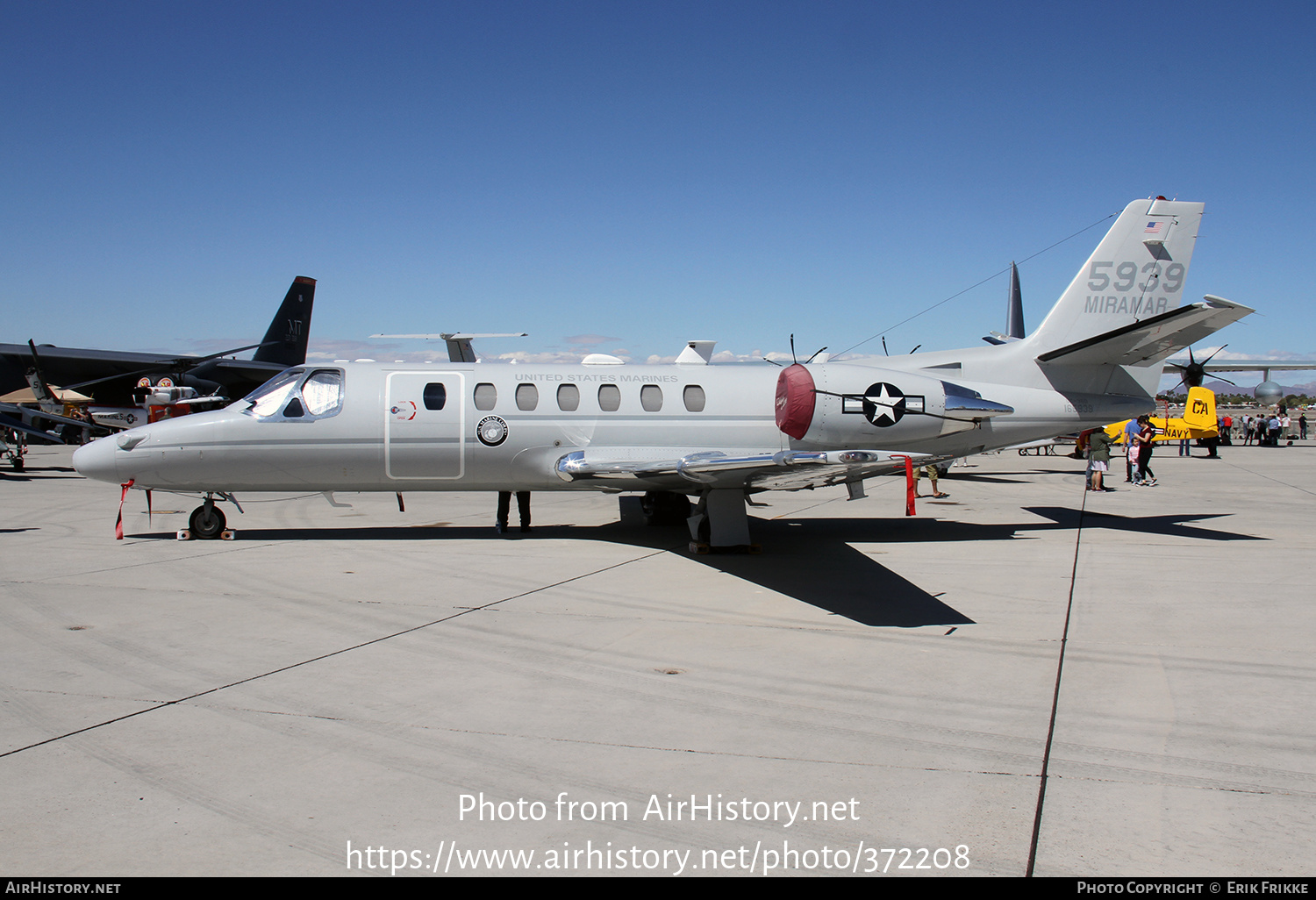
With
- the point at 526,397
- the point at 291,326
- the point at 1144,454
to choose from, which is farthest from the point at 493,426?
the point at 291,326

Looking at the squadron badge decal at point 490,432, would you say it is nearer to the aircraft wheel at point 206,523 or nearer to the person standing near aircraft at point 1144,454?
the aircraft wheel at point 206,523

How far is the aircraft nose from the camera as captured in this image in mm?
12250

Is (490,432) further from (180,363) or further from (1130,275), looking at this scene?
(180,363)

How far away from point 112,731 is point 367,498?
1487 cm

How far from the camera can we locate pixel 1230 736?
5246 millimetres

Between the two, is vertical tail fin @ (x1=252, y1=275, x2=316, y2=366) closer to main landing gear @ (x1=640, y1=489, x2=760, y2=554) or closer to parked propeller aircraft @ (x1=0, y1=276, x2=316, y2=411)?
parked propeller aircraft @ (x1=0, y1=276, x2=316, y2=411)

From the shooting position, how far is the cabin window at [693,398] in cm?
1312

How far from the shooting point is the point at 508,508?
1380 centimetres

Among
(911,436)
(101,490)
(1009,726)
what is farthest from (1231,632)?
(101,490)

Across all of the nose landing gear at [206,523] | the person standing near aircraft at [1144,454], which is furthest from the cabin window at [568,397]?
the person standing near aircraft at [1144,454]

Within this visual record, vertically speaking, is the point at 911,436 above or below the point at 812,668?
above

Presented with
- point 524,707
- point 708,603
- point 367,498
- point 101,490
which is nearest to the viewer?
point 524,707

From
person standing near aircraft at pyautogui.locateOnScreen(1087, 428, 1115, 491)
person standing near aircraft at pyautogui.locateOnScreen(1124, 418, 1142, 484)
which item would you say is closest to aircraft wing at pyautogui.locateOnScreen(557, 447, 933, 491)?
person standing near aircraft at pyautogui.locateOnScreen(1087, 428, 1115, 491)

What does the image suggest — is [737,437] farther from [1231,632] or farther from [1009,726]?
[1009,726]
